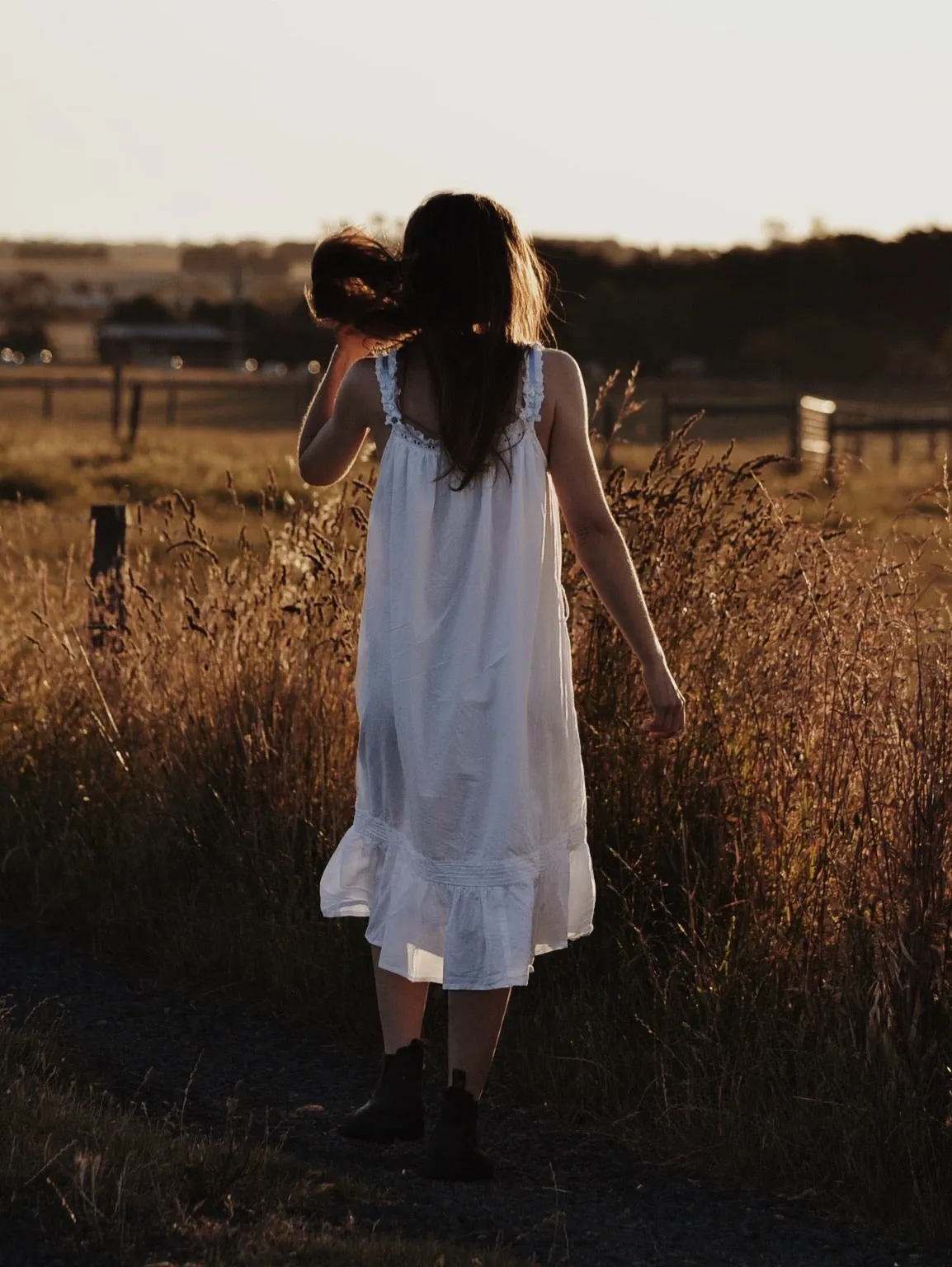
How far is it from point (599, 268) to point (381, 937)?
71.5 meters

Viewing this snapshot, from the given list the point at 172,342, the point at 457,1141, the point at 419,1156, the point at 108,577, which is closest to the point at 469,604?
the point at 457,1141

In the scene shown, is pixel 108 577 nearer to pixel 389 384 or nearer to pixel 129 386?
pixel 389 384

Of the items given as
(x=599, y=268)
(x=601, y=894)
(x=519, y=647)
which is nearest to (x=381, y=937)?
(x=519, y=647)

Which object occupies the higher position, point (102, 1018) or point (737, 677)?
point (737, 677)

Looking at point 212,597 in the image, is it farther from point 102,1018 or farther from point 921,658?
point 921,658

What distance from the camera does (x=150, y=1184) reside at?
3.09 metres

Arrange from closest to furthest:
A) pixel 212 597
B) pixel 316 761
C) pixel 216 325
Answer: pixel 316 761 < pixel 212 597 < pixel 216 325

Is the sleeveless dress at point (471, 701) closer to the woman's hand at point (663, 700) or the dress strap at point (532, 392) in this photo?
the dress strap at point (532, 392)

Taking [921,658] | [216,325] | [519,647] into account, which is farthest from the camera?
[216,325]

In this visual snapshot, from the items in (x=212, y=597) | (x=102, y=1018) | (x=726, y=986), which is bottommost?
(x=102, y=1018)

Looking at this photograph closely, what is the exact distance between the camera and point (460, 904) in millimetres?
3412

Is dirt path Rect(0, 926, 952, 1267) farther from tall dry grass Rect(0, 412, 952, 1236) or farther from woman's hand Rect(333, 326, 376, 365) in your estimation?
woman's hand Rect(333, 326, 376, 365)

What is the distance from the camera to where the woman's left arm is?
11.5 feet

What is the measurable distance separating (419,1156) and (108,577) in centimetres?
288
